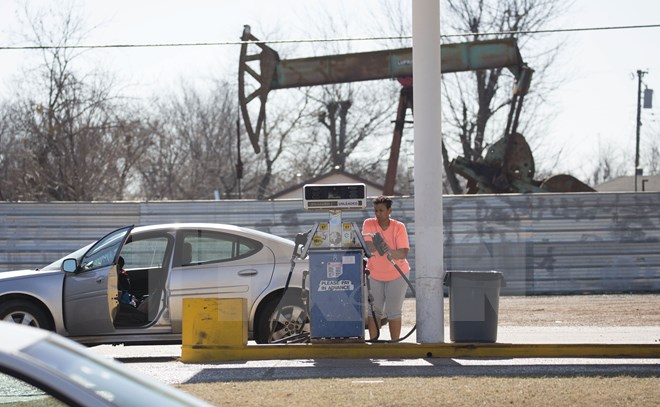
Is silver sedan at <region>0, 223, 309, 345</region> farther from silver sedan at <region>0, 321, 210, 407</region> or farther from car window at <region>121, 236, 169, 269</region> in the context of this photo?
silver sedan at <region>0, 321, 210, 407</region>

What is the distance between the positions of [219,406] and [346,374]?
79.6 inches

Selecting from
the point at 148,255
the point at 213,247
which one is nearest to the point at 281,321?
the point at 213,247

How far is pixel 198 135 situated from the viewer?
6384 cm

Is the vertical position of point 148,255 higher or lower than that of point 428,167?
lower

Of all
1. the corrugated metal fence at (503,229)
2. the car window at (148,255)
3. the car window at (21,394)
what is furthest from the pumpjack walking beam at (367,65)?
the car window at (21,394)

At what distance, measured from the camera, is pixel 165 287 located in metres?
11.7

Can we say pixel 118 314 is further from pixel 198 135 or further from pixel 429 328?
pixel 198 135

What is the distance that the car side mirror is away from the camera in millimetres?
11484

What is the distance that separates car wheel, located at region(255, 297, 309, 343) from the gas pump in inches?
21.2

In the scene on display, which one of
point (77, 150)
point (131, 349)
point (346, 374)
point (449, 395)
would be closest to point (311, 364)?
point (346, 374)

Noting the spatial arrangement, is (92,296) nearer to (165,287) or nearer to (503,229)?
(165,287)

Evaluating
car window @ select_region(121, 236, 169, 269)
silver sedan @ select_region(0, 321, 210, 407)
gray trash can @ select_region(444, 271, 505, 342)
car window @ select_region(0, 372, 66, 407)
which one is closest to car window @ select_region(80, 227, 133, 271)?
car window @ select_region(121, 236, 169, 269)

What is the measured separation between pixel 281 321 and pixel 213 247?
114 cm

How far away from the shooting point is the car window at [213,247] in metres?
11.9
